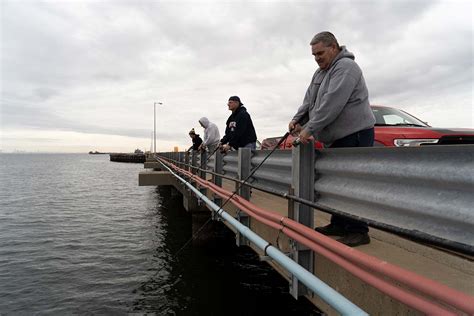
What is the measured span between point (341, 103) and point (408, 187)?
1138mm

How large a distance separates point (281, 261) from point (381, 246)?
2.96 feet

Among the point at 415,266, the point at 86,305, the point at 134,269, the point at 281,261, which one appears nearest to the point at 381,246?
the point at 415,266

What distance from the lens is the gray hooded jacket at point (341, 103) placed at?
2.84m

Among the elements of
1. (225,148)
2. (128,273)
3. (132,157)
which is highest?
(225,148)

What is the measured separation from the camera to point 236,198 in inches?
171

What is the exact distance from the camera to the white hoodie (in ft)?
28.4

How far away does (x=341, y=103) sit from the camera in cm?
284

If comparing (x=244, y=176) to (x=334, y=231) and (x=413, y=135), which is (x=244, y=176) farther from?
(x=413, y=135)

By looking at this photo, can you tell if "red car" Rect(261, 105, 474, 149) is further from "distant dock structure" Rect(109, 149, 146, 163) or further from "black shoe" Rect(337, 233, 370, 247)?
"distant dock structure" Rect(109, 149, 146, 163)

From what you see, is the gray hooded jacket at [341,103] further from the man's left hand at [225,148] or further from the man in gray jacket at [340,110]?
the man's left hand at [225,148]

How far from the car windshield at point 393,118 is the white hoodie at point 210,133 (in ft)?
13.0

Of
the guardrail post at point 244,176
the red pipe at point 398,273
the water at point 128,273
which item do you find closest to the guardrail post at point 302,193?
the red pipe at point 398,273

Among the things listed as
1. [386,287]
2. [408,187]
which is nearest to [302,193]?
[408,187]

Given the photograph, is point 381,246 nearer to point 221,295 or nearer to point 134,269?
point 221,295
